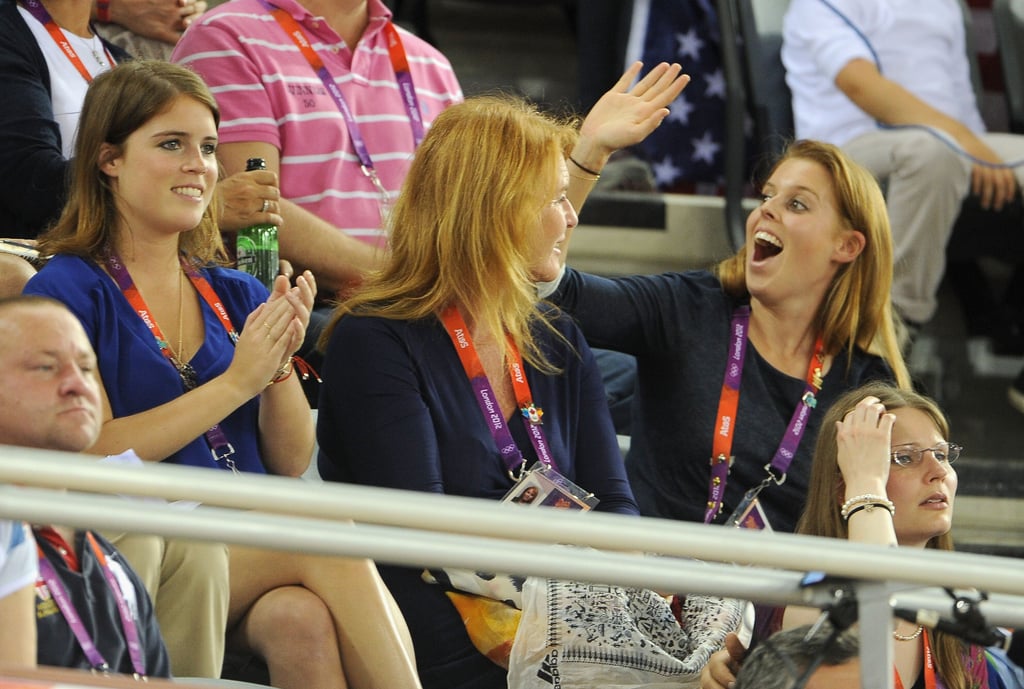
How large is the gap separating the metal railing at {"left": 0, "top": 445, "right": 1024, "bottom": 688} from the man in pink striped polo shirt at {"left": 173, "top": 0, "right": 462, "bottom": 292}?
1846mm

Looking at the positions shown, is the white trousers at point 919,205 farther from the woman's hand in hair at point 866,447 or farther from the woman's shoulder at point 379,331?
the woman's shoulder at point 379,331

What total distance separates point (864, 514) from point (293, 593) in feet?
2.80

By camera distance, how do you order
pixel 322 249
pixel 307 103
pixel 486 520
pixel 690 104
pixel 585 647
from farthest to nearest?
pixel 690 104 → pixel 307 103 → pixel 322 249 → pixel 585 647 → pixel 486 520

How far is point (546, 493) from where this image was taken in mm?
2408

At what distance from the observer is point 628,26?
4.58m

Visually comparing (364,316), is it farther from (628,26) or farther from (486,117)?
(628,26)

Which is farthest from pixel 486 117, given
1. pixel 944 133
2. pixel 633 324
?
pixel 944 133

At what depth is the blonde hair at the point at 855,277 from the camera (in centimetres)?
304

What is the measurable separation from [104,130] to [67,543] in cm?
97

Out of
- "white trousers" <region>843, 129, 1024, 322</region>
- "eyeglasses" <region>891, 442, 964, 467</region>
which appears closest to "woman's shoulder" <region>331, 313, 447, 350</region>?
"eyeglasses" <region>891, 442, 964, 467</region>

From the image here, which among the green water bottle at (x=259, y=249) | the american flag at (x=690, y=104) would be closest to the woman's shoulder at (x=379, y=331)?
the green water bottle at (x=259, y=249)

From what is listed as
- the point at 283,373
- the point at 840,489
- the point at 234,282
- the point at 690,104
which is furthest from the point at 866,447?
the point at 690,104

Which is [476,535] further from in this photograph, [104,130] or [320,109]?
[320,109]

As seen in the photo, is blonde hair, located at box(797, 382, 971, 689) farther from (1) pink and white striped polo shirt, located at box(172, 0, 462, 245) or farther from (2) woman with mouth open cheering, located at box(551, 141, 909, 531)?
(1) pink and white striped polo shirt, located at box(172, 0, 462, 245)
